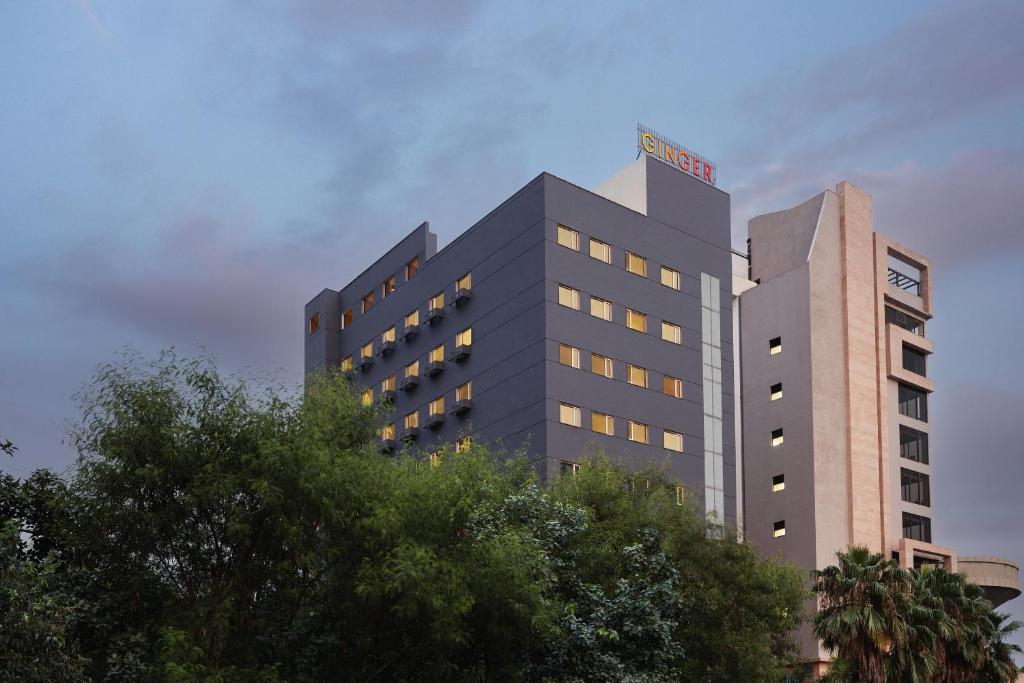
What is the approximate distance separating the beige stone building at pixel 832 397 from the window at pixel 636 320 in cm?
1762

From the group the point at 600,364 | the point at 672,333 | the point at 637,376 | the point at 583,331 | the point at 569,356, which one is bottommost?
the point at 637,376

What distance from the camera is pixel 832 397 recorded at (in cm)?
9869

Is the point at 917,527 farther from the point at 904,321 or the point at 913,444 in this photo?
the point at 904,321

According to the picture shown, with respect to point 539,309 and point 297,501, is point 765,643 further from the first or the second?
point 539,309

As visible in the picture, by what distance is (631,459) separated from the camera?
8244 cm

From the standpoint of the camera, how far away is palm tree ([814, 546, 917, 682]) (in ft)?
190

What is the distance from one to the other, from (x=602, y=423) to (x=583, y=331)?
6.09m

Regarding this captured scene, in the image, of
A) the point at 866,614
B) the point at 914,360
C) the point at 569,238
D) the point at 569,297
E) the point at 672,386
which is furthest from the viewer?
the point at 914,360

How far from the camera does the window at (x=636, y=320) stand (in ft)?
284

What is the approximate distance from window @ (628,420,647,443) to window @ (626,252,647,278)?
10523mm

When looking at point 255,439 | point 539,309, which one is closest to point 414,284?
point 539,309

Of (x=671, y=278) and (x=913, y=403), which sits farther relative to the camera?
(x=913, y=403)

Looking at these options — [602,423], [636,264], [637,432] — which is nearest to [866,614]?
[602,423]

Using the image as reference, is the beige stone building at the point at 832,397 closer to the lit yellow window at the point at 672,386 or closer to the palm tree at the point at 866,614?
the lit yellow window at the point at 672,386
